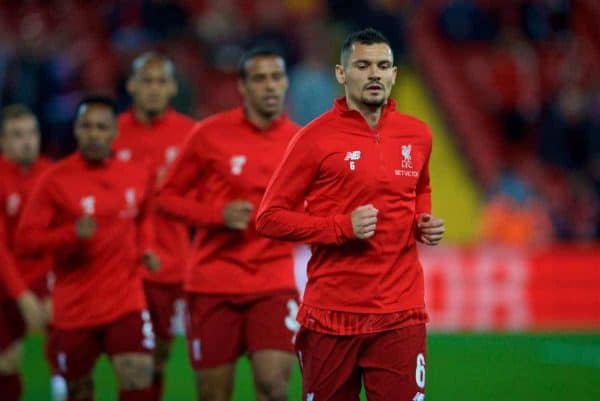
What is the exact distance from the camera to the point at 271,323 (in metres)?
8.85

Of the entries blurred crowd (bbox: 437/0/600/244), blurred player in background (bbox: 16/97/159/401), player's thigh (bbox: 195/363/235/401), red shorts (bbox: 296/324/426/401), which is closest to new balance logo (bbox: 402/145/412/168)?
red shorts (bbox: 296/324/426/401)

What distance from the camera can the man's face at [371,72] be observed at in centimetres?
718

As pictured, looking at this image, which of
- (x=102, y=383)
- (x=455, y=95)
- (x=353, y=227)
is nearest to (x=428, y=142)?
(x=353, y=227)

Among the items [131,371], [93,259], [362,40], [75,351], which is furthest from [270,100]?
[75,351]

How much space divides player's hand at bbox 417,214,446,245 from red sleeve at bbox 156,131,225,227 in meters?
2.07

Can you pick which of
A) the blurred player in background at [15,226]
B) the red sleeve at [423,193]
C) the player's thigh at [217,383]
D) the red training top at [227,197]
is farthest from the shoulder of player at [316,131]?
the blurred player in background at [15,226]

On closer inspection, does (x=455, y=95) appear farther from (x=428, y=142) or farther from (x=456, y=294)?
→ (x=428, y=142)

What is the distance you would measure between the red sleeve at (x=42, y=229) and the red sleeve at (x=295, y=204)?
2081 millimetres

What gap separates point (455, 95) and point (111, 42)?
5195mm

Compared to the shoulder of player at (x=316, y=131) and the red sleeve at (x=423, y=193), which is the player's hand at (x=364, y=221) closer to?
the shoulder of player at (x=316, y=131)

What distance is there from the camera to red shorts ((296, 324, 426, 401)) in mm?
7094

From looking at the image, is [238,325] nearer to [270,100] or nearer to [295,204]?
[270,100]

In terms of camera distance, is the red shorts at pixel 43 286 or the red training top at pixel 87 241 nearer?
the red training top at pixel 87 241

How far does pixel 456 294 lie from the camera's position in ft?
56.4
